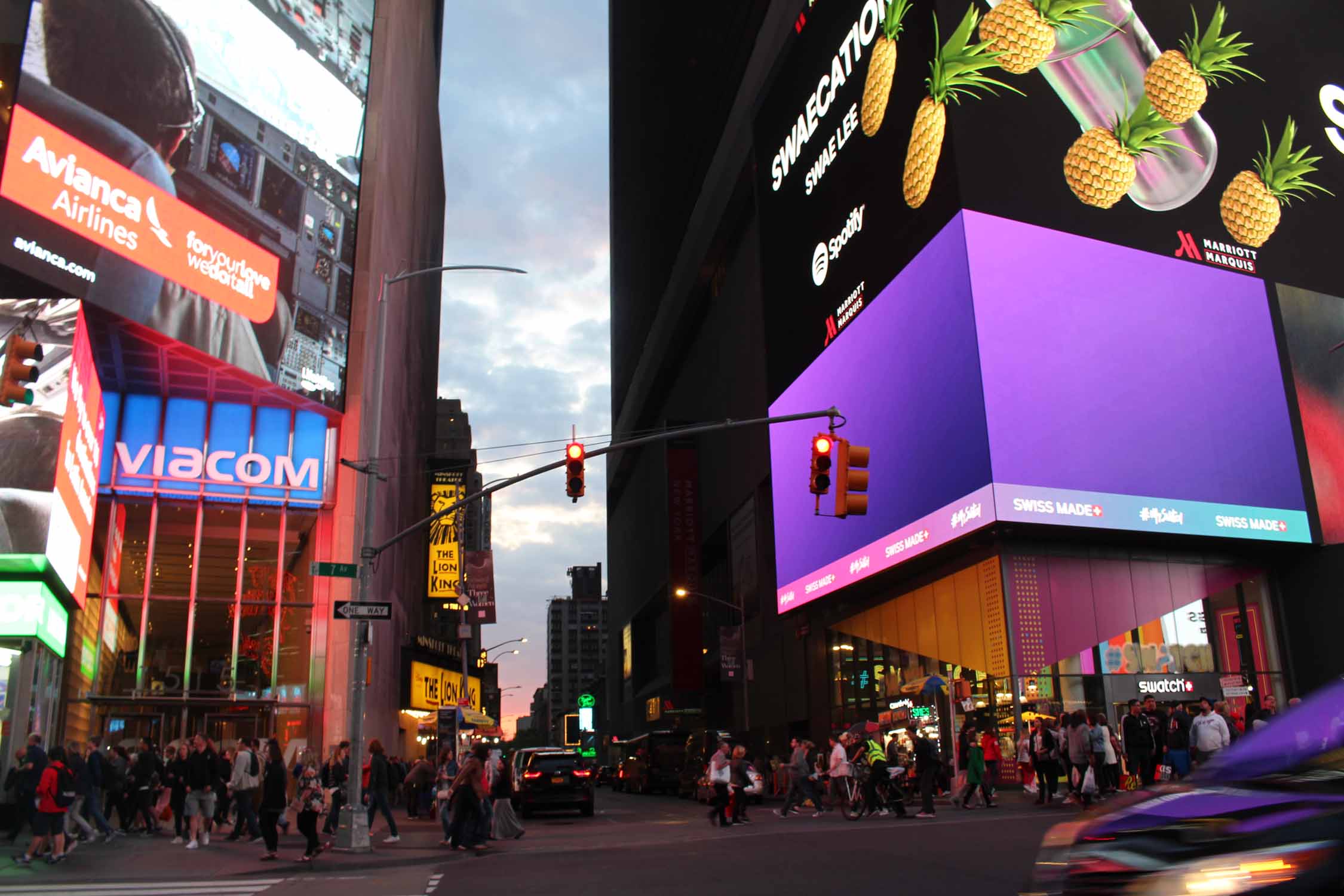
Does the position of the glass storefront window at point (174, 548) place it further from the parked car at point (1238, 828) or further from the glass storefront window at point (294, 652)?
the parked car at point (1238, 828)

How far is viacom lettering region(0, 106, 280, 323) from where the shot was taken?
23.4 meters

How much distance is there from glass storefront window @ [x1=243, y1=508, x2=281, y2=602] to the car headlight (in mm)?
29281

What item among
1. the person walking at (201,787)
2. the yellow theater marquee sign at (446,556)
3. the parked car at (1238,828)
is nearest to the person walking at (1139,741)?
the parked car at (1238,828)

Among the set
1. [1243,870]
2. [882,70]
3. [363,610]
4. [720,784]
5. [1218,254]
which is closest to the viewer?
[1243,870]

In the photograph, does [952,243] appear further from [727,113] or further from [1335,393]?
[727,113]

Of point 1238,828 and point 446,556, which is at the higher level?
point 446,556

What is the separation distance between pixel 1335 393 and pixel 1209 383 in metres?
6.13

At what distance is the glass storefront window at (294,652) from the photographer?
3070cm

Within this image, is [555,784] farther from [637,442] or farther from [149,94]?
[149,94]

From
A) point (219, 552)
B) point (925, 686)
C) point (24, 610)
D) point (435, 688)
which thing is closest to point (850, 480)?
point (24, 610)

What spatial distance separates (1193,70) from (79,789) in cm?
3596

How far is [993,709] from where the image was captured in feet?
102

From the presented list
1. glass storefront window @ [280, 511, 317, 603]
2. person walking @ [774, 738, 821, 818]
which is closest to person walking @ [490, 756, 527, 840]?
person walking @ [774, 738, 821, 818]

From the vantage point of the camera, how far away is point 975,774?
22953 mm
